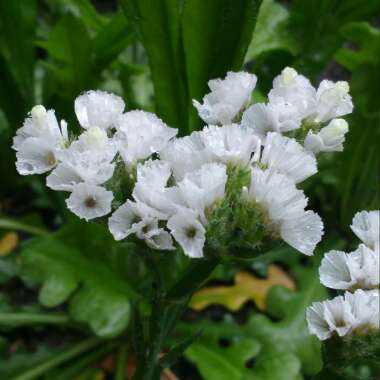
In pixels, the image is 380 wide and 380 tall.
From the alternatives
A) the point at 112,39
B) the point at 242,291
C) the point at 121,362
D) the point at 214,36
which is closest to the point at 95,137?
the point at 214,36

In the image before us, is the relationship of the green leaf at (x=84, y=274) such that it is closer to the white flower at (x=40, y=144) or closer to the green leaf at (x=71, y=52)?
the green leaf at (x=71, y=52)

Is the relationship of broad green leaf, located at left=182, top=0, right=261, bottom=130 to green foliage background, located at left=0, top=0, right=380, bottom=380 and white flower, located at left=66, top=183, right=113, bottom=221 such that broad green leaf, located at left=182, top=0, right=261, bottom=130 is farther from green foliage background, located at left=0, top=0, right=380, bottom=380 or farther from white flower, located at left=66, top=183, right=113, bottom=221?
white flower, located at left=66, top=183, right=113, bottom=221

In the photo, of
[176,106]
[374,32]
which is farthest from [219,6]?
[374,32]

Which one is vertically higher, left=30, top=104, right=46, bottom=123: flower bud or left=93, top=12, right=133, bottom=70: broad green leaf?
left=30, top=104, right=46, bottom=123: flower bud

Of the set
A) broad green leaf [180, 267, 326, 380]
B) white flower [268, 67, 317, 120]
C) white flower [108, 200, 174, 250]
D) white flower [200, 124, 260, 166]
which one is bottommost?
broad green leaf [180, 267, 326, 380]

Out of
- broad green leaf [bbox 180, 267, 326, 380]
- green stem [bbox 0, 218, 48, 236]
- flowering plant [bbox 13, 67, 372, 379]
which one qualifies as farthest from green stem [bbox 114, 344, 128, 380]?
flowering plant [bbox 13, 67, 372, 379]

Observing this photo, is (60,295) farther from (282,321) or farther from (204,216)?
(204,216)

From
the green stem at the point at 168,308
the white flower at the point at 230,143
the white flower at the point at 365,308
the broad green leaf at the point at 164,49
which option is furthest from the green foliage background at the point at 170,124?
the white flower at the point at 365,308
